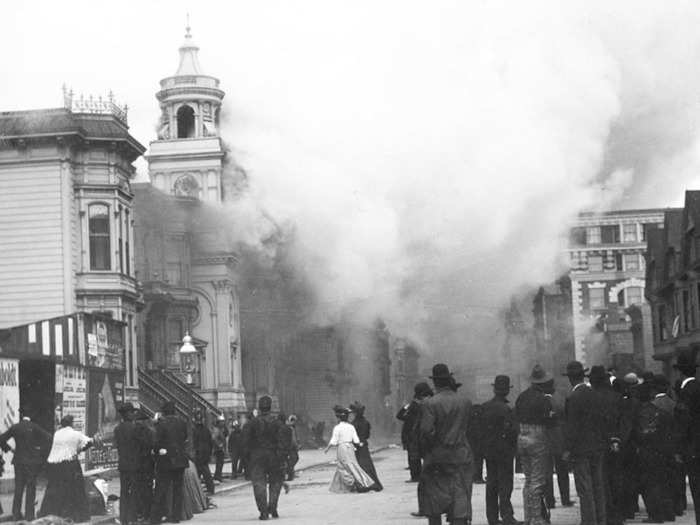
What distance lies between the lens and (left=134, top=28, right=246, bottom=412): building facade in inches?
2266

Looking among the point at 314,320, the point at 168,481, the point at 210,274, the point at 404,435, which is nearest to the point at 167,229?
the point at 210,274

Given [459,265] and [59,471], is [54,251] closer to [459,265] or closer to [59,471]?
[459,265]

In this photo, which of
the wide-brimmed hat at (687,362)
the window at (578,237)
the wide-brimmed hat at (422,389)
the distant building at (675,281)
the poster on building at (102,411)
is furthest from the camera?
the window at (578,237)

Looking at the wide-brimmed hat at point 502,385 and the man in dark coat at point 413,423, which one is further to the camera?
the man in dark coat at point 413,423

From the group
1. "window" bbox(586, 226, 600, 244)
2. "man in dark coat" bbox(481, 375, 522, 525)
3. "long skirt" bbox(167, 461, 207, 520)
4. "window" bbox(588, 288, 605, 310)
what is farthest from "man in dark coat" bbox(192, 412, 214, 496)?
"window" bbox(586, 226, 600, 244)

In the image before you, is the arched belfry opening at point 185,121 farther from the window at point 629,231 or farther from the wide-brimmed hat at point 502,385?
the wide-brimmed hat at point 502,385

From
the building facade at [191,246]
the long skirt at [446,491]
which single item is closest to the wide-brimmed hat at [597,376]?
the long skirt at [446,491]

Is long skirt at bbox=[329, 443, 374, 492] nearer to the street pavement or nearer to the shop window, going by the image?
Answer: the street pavement

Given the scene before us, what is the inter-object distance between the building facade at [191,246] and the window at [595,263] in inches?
1397

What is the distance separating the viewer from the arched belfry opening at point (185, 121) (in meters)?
63.6

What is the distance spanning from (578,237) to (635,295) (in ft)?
20.8

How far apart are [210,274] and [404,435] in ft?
111

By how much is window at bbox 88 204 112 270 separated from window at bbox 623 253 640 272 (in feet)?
172

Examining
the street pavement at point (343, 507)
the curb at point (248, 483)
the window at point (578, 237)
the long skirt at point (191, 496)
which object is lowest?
the curb at point (248, 483)
